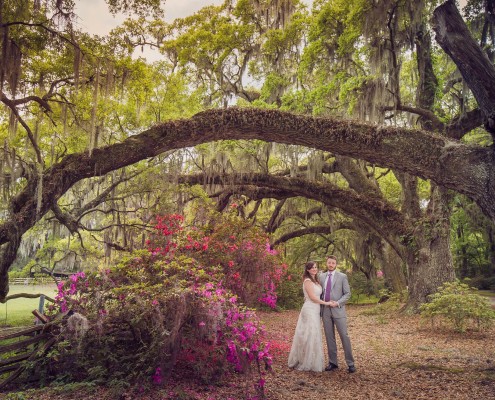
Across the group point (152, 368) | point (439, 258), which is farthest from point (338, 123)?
point (439, 258)

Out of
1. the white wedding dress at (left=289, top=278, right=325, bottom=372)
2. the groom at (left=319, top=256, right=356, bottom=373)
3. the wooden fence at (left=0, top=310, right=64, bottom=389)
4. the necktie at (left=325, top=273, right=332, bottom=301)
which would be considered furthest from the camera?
the necktie at (left=325, top=273, right=332, bottom=301)

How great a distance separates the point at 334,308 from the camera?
18.5 feet

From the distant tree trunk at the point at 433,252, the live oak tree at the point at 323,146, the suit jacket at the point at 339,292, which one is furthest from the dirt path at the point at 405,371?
the live oak tree at the point at 323,146

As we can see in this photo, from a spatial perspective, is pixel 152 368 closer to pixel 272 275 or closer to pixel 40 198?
pixel 40 198

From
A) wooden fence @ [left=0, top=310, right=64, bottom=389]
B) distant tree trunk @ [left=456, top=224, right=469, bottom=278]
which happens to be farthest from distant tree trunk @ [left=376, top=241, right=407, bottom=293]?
distant tree trunk @ [left=456, top=224, right=469, bottom=278]

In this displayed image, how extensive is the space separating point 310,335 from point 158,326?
8.06 feet

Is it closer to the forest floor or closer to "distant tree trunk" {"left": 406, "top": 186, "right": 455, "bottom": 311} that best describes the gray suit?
the forest floor

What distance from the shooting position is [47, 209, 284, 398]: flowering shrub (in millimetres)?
4090

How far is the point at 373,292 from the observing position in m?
17.9

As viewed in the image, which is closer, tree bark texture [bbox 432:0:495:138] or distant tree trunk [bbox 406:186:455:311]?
tree bark texture [bbox 432:0:495:138]

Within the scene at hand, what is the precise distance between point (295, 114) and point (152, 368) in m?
4.92

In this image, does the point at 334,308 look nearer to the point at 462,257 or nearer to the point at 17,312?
the point at 17,312

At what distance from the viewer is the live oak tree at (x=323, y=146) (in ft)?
16.0

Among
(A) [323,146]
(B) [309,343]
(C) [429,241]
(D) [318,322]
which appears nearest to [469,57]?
(A) [323,146]
